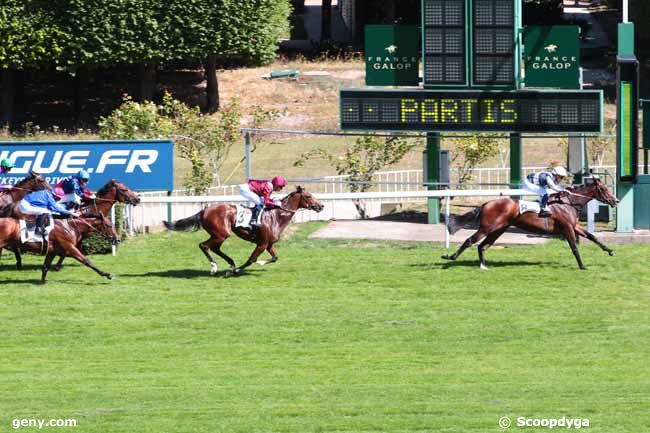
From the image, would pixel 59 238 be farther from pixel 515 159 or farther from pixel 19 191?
pixel 515 159

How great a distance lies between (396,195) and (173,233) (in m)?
4.56

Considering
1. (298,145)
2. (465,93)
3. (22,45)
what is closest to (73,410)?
(465,93)

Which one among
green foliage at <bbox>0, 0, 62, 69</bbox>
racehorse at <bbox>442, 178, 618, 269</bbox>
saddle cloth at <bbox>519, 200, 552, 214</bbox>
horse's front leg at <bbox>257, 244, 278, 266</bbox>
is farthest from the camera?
green foliage at <bbox>0, 0, 62, 69</bbox>

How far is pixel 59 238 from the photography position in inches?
871

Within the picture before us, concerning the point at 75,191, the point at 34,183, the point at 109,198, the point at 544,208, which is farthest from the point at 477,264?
the point at 34,183

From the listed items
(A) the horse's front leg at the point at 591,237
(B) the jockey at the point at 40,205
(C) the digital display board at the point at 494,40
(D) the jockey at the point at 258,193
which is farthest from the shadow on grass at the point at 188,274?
(C) the digital display board at the point at 494,40

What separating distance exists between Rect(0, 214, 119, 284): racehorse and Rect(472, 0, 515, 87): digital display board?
25.9 feet

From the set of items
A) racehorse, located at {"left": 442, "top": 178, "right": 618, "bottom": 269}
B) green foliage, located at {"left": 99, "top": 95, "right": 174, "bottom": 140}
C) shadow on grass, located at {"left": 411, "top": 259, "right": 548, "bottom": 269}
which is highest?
green foliage, located at {"left": 99, "top": 95, "right": 174, "bottom": 140}

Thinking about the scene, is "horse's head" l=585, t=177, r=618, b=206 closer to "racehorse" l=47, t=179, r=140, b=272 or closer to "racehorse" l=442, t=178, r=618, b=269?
"racehorse" l=442, t=178, r=618, b=269

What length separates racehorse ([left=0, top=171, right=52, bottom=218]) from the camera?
23.7m

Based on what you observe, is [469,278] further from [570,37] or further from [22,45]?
[22,45]

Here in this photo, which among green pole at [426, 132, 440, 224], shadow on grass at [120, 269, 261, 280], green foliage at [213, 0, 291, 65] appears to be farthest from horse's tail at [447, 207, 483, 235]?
green foliage at [213, 0, 291, 65]

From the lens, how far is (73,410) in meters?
15.0

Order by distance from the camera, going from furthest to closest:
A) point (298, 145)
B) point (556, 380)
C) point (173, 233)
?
1. point (298, 145)
2. point (173, 233)
3. point (556, 380)
